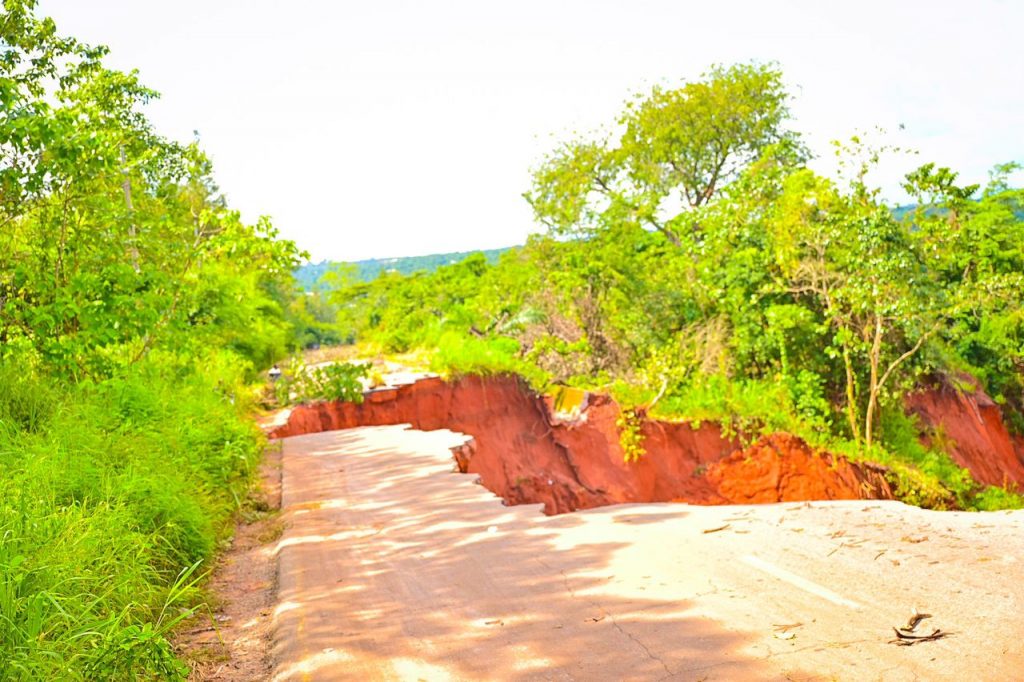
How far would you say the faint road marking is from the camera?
3.65m

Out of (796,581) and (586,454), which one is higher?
(796,581)

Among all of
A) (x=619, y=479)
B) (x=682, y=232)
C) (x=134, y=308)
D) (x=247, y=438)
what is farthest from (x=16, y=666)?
(x=682, y=232)

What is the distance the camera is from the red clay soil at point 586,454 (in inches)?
487

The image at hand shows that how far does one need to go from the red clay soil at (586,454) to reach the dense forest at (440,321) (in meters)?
0.48

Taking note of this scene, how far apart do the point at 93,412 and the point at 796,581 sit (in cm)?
518

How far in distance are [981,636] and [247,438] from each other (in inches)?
282

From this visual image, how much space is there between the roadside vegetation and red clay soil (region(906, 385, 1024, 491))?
0.48 m

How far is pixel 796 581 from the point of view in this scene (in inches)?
156

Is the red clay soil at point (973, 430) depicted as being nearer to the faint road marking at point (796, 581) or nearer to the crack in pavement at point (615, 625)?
the faint road marking at point (796, 581)

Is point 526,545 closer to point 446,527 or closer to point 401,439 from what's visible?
point 446,527

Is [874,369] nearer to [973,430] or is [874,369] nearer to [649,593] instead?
[973,430]

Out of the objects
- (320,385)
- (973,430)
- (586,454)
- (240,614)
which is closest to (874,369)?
(586,454)

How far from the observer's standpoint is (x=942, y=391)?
17016 millimetres

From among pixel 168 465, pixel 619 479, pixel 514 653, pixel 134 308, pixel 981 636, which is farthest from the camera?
pixel 619 479
